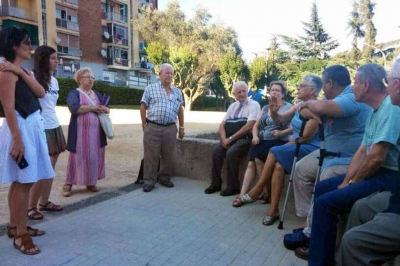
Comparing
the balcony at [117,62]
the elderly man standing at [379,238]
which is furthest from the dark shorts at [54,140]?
the balcony at [117,62]

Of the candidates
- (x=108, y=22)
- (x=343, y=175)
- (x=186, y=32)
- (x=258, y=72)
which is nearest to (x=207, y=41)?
(x=186, y=32)

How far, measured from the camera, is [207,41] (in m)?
36.4

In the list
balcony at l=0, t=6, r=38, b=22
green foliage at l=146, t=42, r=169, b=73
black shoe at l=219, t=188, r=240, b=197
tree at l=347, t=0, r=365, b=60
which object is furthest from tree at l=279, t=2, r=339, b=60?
black shoe at l=219, t=188, r=240, b=197

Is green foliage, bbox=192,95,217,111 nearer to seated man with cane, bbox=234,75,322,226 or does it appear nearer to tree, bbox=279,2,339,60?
tree, bbox=279,2,339,60

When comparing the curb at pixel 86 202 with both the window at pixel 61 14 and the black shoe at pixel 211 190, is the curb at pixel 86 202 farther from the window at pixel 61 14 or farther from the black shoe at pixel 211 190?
the window at pixel 61 14

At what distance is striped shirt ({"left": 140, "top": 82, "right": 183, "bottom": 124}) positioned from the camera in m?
5.34

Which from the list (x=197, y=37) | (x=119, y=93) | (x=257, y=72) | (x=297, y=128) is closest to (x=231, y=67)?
(x=197, y=37)

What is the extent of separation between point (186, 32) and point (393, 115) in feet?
118

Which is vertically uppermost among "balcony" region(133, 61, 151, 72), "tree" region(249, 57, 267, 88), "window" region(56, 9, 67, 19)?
"window" region(56, 9, 67, 19)

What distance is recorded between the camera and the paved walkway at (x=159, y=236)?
10.2ft

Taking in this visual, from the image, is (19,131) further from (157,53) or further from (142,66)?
(142,66)

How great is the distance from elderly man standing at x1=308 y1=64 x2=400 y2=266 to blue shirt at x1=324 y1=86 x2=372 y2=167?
28cm

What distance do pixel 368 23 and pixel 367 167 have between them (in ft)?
184

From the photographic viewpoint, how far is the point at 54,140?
14.1 ft
